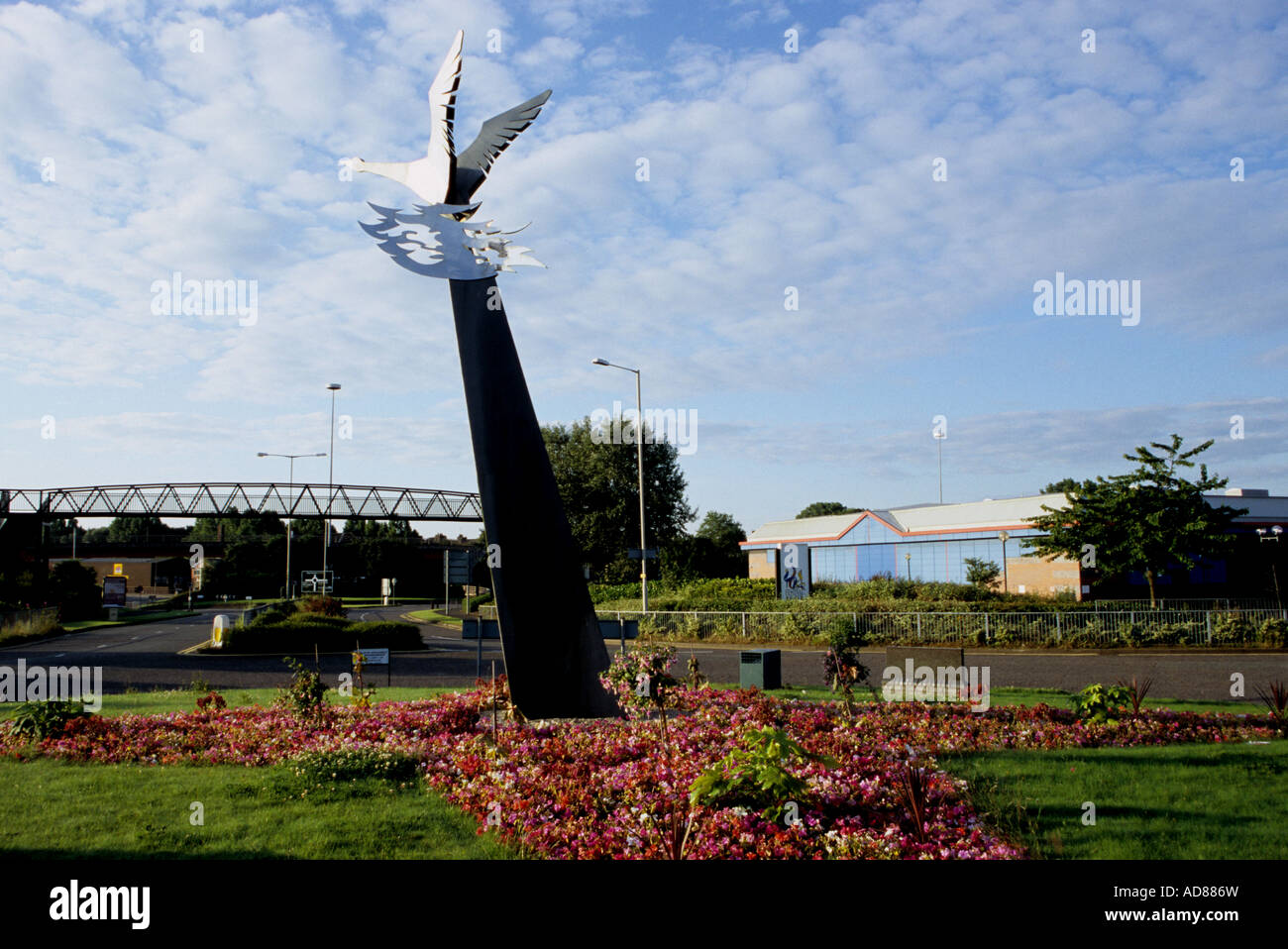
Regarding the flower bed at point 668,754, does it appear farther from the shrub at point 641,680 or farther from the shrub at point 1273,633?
the shrub at point 1273,633

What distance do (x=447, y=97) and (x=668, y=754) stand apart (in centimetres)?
716

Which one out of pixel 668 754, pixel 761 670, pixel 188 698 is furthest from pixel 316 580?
pixel 668 754

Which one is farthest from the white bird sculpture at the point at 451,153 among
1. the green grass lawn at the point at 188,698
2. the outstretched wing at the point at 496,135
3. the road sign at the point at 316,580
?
the road sign at the point at 316,580

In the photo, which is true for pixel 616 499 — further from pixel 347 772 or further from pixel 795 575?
pixel 347 772

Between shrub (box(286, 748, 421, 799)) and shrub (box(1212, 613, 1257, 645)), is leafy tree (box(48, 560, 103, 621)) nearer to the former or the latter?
shrub (box(286, 748, 421, 799))

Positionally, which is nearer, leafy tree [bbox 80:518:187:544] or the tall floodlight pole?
the tall floodlight pole

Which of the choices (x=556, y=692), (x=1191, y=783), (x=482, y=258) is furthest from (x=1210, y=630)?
(x=482, y=258)

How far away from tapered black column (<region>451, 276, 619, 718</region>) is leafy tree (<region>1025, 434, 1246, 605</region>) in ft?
72.2

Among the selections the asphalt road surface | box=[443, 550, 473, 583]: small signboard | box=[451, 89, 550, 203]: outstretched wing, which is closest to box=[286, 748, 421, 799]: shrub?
box=[451, 89, 550, 203]: outstretched wing

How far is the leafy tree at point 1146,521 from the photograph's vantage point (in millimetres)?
25703

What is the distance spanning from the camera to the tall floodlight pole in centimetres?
919

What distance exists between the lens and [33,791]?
799cm

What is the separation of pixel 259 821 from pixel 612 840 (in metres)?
2.88
